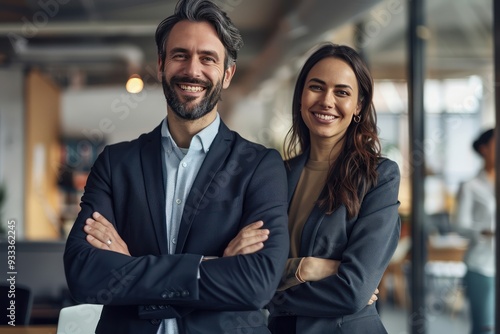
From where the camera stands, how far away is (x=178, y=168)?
6.78 ft

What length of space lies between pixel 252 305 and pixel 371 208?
0.50 meters

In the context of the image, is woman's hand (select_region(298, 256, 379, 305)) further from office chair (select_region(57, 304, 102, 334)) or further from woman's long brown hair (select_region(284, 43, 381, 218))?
office chair (select_region(57, 304, 102, 334))

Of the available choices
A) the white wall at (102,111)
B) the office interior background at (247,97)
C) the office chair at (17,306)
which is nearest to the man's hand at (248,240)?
the office chair at (17,306)

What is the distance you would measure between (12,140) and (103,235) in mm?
9493

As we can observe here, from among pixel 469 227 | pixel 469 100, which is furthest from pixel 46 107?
pixel 469 227

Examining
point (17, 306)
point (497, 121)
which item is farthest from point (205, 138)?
point (497, 121)

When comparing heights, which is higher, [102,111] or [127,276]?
[102,111]

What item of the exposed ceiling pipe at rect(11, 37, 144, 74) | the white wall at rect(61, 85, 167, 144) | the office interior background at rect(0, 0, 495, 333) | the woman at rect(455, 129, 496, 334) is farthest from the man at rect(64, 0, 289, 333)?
the white wall at rect(61, 85, 167, 144)

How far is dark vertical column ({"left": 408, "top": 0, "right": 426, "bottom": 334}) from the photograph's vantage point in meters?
6.42

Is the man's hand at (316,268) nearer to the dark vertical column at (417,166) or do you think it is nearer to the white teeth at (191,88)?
the white teeth at (191,88)

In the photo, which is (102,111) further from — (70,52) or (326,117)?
(326,117)

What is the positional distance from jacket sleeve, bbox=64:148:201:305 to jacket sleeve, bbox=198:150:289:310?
0.05 m

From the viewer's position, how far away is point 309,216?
Answer: 7.08 ft

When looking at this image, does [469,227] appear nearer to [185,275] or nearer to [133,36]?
[185,275]
